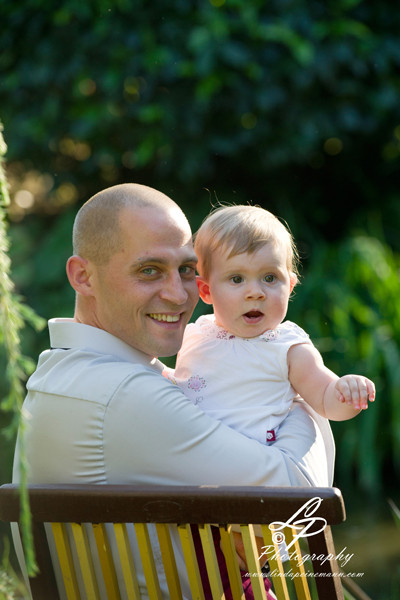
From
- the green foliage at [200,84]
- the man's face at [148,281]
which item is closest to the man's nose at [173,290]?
the man's face at [148,281]

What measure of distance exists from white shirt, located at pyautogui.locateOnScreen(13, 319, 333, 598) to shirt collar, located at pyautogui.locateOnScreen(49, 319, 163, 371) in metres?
0.10

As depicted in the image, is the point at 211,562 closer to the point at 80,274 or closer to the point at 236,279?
the point at 236,279

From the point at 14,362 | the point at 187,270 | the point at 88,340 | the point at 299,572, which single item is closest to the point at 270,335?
the point at 187,270

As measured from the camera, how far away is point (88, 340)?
212 cm

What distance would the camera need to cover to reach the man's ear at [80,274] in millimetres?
2246

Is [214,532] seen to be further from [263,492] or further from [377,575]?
[377,575]

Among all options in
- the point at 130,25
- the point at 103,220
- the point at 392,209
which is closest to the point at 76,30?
the point at 130,25

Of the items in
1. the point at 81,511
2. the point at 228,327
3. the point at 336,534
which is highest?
the point at 228,327

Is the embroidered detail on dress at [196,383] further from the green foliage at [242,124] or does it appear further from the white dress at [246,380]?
the green foliage at [242,124]

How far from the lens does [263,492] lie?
5.47ft

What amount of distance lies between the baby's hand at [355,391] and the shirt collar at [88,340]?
0.55 metres

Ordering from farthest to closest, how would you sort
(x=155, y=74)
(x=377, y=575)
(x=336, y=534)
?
1. (x=155, y=74)
2. (x=336, y=534)
3. (x=377, y=575)

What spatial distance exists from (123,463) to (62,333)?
0.43 m

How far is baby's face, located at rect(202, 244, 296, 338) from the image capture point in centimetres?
220
